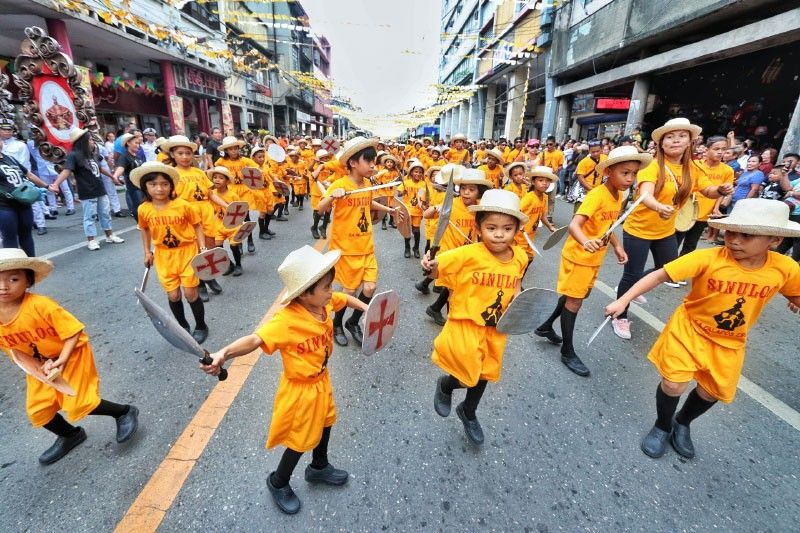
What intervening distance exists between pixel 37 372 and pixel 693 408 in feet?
13.3

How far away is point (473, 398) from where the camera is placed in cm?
255

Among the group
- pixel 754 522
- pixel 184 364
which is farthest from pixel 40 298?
pixel 754 522

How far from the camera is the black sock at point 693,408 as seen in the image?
2.46 m

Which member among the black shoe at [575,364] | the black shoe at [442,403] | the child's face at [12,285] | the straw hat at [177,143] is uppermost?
the straw hat at [177,143]

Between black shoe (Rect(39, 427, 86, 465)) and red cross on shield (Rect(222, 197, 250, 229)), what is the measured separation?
11.0 feet

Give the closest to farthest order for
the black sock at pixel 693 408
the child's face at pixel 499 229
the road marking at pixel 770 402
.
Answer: the child's face at pixel 499 229 < the black sock at pixel 693 408 < the road marking at pixel 770 402

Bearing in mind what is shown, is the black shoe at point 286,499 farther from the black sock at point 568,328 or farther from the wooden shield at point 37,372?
the black sock at point 568,328

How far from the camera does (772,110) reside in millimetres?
11562

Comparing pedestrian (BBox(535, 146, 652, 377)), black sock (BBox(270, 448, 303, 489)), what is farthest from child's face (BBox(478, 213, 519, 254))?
black sock (BBox(270, 448, 303, 489))

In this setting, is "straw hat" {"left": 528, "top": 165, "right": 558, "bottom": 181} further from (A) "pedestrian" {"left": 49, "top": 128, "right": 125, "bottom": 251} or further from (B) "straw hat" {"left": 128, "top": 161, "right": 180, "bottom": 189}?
(A) "pedestrian" {"left": 49, "top": 128, "right": 125, "bottom": 251}

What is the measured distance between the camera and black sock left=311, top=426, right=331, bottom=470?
2172 millimetres

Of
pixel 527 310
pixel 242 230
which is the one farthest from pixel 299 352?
pixel 242 230

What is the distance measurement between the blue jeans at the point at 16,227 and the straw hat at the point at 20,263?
125 inches

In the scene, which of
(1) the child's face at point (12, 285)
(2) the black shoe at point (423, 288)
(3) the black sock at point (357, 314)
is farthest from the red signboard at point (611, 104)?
(1) the child's face at point (12, 285)
